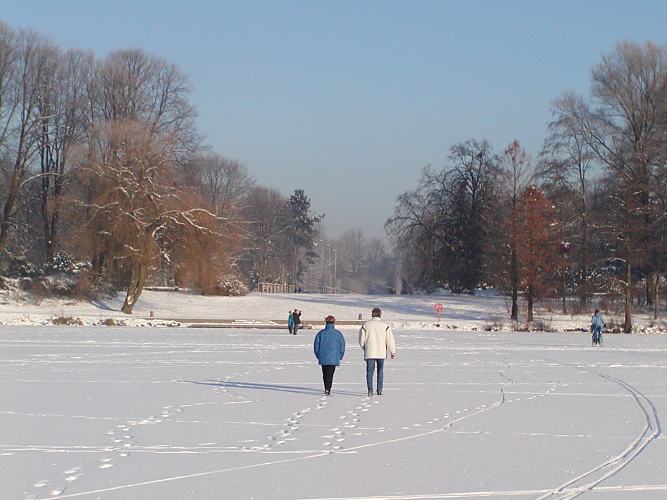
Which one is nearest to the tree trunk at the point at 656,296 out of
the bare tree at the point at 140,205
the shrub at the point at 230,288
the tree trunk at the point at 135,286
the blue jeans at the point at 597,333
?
the blue jeans at the point at 597,333

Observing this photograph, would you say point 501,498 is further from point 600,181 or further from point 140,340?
point 600,181

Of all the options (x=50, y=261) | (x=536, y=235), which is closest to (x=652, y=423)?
Answer: (x=536, y=235)

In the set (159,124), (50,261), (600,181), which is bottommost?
(50,261)

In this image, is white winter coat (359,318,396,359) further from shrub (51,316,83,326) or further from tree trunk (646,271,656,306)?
tree trunk (646,271,656,306)

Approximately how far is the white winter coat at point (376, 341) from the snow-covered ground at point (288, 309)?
110ft

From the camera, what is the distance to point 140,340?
35500mm

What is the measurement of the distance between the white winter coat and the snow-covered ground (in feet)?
110

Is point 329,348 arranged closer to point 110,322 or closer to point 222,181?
point 110,322

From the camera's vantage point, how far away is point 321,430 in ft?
42.4

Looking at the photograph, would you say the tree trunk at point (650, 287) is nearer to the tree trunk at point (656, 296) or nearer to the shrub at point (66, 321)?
the tree trunk at point (656, 296)

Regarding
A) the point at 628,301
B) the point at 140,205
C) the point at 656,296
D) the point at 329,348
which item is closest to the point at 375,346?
the point at 329,348

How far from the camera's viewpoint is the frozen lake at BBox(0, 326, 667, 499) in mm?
9305

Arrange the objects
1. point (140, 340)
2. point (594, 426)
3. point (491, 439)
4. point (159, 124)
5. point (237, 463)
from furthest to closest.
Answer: point (159, 124), point (140, 340), point (594, 426), point (491, 439), point (237, 463)

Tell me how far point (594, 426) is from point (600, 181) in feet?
152
